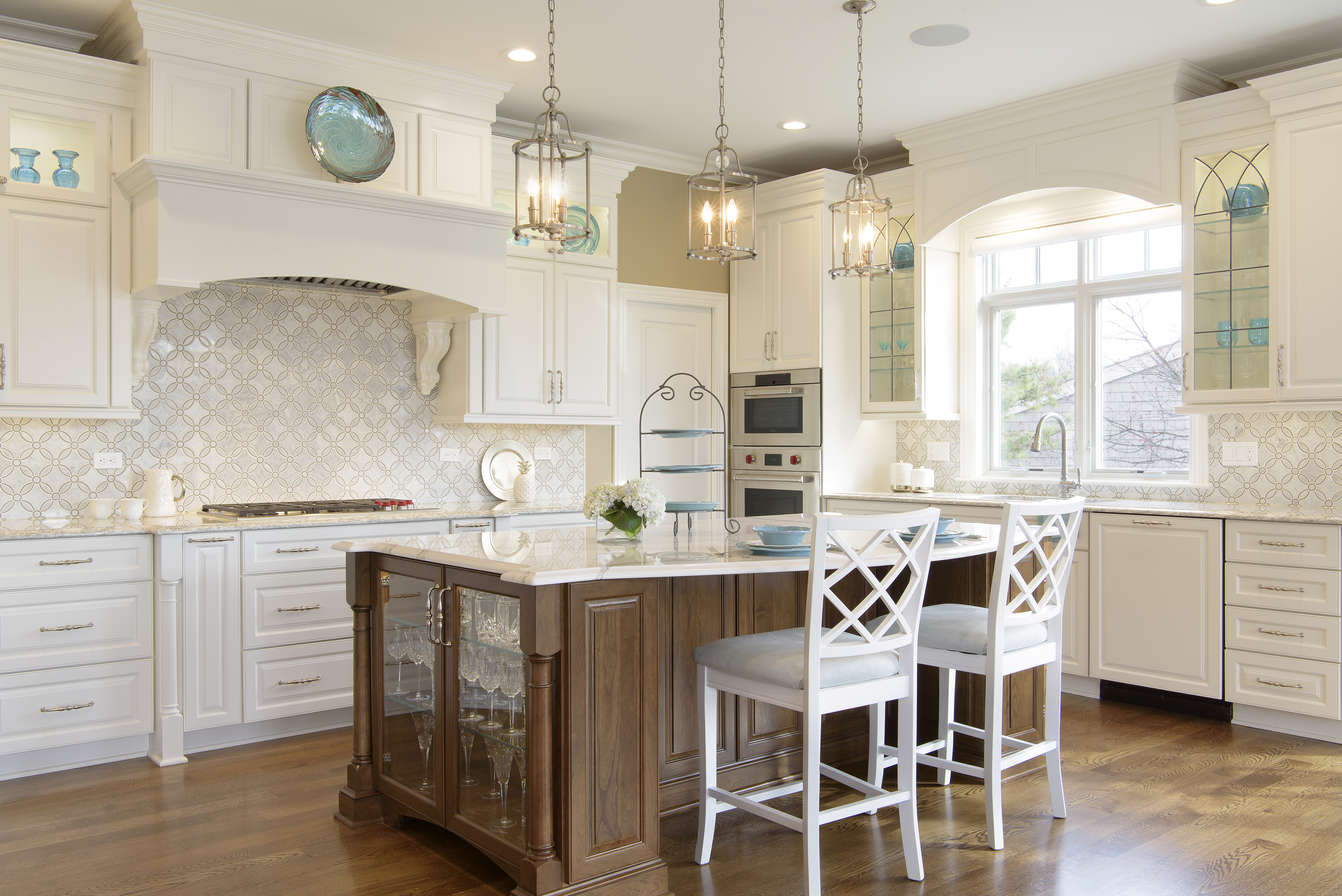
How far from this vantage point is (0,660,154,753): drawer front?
3.52 meters

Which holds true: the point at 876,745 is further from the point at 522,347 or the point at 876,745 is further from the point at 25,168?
the point at 25,168

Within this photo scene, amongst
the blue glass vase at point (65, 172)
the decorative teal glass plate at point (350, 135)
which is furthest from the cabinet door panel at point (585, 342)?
the blue glass vase at point (65, 172)

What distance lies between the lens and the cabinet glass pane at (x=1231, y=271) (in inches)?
167

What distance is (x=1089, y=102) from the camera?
15.4ft

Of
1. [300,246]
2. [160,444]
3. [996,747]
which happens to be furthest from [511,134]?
[996,747]

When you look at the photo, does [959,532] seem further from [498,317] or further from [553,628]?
[498,317]

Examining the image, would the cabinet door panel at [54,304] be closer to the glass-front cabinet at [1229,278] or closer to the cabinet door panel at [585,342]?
the cabinet door panel at [585,342]

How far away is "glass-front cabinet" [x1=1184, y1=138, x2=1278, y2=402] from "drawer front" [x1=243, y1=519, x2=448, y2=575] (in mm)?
3402

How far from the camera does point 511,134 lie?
5191 mm

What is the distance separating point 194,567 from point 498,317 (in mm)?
1807

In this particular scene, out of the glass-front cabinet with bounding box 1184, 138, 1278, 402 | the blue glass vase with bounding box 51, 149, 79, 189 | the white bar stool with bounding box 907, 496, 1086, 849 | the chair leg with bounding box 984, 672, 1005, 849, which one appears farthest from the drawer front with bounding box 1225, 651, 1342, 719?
the blue glass vase with bounding box 51, 149, 79, 189

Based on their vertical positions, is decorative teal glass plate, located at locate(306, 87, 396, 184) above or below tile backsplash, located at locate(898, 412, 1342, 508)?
above

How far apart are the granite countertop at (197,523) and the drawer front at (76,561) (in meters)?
0.03

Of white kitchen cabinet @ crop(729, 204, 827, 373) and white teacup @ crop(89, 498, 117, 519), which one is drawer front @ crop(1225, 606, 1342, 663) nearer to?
white kitchen cabinet @ crop(729, 204, 827, 373)
